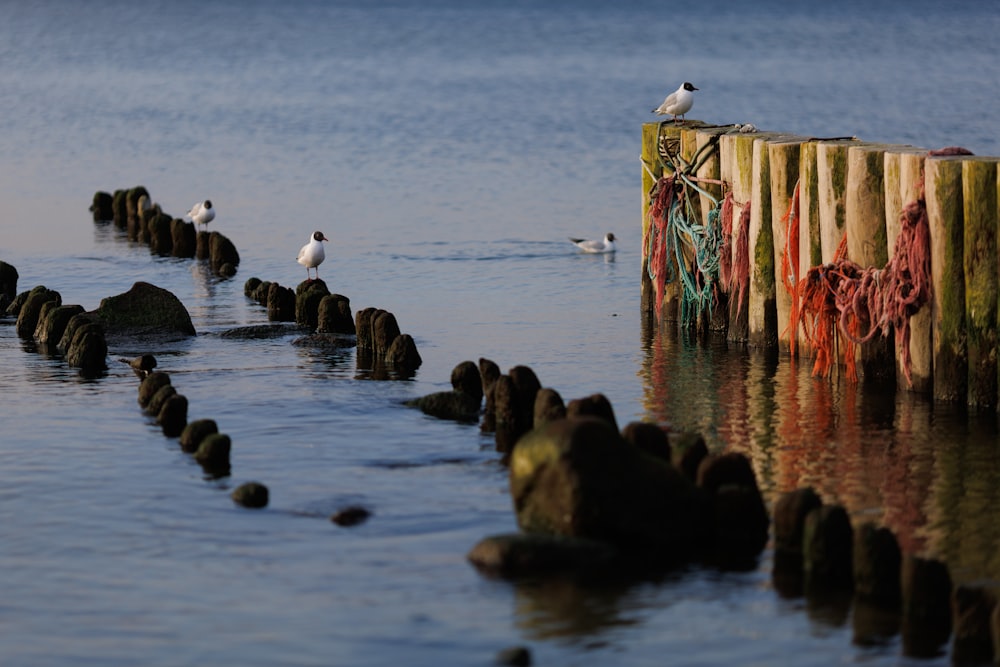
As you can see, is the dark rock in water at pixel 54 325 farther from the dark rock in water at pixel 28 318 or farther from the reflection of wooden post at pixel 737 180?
the reflection of wooden post at pixel 737 180

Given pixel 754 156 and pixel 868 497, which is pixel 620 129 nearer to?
pixel 754 156

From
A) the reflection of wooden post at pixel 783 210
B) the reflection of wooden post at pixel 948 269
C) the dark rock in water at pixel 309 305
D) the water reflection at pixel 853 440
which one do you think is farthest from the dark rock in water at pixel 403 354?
the reflection of wooden post at pixel 948 269

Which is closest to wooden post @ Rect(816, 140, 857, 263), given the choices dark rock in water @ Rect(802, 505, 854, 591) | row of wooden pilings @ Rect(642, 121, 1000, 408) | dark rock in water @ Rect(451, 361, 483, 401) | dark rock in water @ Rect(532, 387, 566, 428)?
row of wooden pilings @ Rect(642, 121, 1000, 408)

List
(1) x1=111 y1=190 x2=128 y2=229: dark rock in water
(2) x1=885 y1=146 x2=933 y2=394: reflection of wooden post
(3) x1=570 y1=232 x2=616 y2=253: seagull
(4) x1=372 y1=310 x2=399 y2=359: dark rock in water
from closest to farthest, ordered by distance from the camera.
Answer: (2) x1=885 y1=146 x2=933 y2=394: reflection of wooden post < (4) x1=372 y1=310 x2=399 y2=359: dark rock in water < (3) x1=570 y1=232 x2=616 y2=253: seagull < (1) x1=111 y1=190 x2=128 y2=229: dark rock in water

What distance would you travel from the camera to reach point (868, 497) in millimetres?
13570

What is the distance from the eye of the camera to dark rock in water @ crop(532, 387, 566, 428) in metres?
14.7

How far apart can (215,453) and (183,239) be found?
55.8 feet

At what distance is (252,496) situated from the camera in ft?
45.1

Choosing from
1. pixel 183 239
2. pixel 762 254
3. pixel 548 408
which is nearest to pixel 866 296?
pixel 762 254

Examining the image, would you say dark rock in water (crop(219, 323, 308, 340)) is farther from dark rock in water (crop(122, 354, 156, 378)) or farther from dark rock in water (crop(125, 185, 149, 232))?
dark rock in water (crop(125, 185, 149, 232))

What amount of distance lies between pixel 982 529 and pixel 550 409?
3.91m

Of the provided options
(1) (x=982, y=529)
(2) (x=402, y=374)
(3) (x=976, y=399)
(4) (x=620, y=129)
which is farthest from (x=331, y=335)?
(4) (x=620, y=129)

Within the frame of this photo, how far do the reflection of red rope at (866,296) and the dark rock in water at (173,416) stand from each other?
21.8 ft

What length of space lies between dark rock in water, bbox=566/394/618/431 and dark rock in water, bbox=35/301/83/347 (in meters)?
9.37
